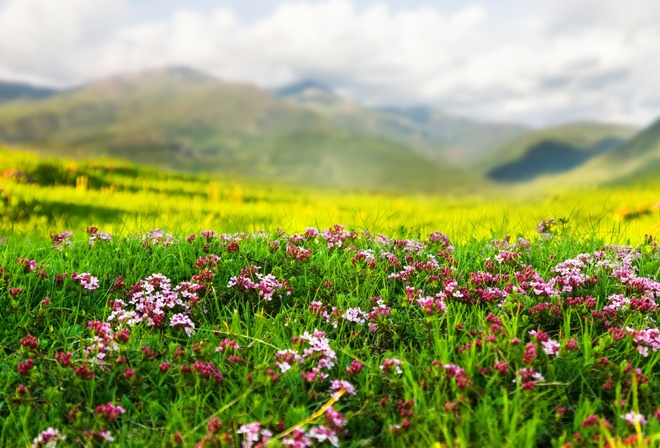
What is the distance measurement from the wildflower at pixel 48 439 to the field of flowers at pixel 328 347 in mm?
38

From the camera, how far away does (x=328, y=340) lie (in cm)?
395

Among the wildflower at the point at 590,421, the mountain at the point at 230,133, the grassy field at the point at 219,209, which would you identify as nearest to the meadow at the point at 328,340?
the wildflower at the point at 590,421

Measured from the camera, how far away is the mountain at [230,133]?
271 feet

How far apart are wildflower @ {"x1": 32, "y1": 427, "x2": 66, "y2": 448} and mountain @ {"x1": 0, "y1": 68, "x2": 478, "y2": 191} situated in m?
63.3

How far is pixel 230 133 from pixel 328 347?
128 metres

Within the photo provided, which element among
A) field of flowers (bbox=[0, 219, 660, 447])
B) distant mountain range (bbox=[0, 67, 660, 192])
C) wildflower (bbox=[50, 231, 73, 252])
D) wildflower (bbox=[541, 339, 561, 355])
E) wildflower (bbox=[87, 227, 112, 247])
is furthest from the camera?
distant mountain range (bbox=[0, 67, 660, 192])

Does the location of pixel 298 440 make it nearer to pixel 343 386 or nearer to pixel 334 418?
pixel 334 418

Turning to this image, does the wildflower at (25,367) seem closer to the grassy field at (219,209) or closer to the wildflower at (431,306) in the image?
the wildflower at (431,306)

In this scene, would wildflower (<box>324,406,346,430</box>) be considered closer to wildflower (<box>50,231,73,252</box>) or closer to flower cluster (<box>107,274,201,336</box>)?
flower cluster (<box>107,274,201,336</box>)

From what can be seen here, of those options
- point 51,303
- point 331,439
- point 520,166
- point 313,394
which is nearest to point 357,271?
point 313,394

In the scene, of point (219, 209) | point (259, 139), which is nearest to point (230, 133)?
point (259, 139)

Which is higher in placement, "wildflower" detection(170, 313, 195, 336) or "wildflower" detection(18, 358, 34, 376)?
"wildflower" detection(170, 313, 195, 336)

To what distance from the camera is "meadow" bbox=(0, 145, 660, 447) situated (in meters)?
3.37

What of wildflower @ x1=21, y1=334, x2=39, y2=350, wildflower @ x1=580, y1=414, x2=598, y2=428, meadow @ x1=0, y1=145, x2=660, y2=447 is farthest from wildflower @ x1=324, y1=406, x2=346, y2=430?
wildflower @ x1=21, y1=334, x2=39, y2=350
